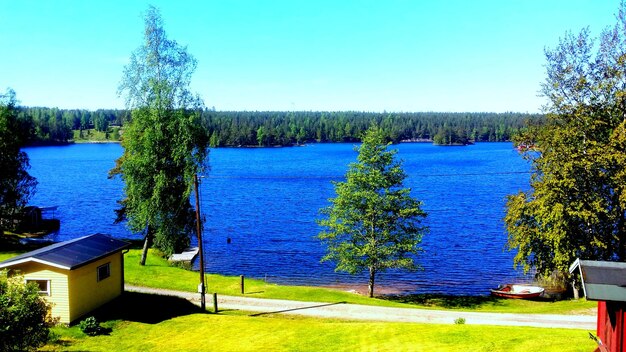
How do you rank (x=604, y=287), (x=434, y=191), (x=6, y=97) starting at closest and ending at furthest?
1. (x=604, y=287)
2. (x=6, y=97)
3. (x=434, y=191)

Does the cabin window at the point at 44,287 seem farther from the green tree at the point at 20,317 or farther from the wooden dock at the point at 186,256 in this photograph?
the wooden dock at the point at 186,256

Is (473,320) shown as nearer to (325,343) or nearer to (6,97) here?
(325,343)

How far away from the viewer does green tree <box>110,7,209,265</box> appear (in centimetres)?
3859

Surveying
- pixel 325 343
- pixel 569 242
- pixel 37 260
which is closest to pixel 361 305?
pixel 325 343

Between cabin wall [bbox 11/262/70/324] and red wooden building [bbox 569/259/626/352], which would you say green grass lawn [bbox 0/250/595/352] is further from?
red wooden building [bbox 569/259/626/352]

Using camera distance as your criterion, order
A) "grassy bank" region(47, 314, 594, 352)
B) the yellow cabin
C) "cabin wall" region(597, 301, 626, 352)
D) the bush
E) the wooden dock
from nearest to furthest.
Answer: "cabin wall" region(597, 301, 626, 352) → "grassy bank" region(47, 314, 594, 352) → the bush → the yellow cabin → the wooden dock

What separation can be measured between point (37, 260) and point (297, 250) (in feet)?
108

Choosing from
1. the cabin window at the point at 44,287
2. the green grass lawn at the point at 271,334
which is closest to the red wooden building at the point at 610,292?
the green grass lawn at the point at 271,334

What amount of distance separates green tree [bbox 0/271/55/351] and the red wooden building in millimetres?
18393

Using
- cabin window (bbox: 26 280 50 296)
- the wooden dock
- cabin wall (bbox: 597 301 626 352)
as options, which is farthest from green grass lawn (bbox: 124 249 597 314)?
cabin wall (bbox: 597 301 626 352)

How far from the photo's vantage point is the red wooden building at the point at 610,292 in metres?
12.7

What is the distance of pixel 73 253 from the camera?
88.4 feet

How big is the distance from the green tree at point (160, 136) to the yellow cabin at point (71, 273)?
995cm

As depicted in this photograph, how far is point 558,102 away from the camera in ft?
99.1
